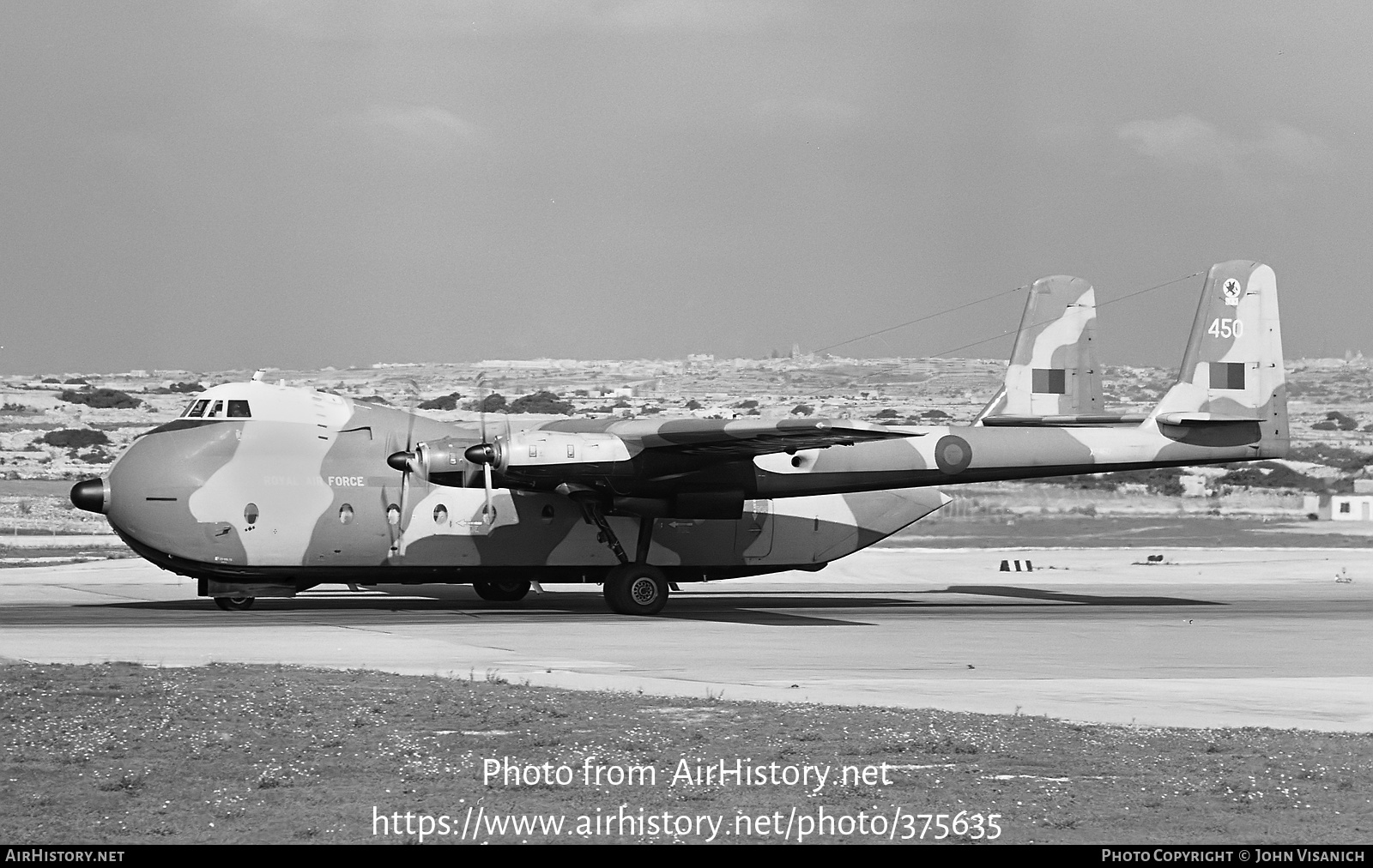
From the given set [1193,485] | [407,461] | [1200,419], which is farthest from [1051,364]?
[1193,485]

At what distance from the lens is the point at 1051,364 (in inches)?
1195

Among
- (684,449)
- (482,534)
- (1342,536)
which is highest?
(684,449)

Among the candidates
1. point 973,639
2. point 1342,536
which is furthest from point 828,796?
point 1342,536

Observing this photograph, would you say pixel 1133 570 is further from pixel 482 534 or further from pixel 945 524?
pixel 482 534

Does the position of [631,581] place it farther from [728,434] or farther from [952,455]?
[952,455]

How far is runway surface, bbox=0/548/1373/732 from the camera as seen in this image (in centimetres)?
1656

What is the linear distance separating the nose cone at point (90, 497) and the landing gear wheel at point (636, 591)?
354 inches

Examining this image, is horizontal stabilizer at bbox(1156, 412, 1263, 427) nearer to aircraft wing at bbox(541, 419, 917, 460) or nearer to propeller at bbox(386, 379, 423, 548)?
aircraft wing at bbox(541, 419, 917, 460)

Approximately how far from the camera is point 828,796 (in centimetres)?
1044

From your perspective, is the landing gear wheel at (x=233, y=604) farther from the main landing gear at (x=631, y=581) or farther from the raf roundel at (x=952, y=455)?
the raf roundel at (x=952, y=455)

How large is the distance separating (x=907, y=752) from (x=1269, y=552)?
35.9 metres

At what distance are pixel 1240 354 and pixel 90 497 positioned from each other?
22.0 m

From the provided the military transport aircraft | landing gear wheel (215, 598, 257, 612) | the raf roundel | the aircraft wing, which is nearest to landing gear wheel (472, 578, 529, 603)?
the military transport aircraft

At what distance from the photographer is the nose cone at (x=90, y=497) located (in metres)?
24.7
